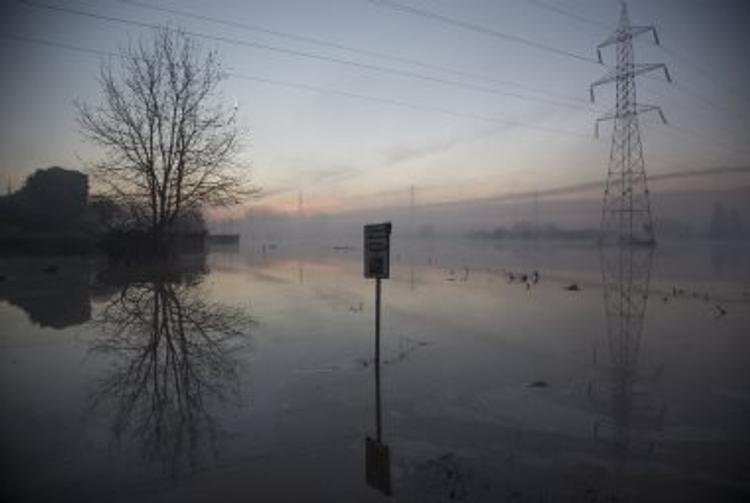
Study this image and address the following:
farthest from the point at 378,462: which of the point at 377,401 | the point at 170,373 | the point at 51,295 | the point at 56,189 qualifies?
the point at 56,189

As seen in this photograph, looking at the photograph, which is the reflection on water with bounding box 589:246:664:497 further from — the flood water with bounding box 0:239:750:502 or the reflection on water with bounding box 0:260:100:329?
the reflection on water with bounding box 0:260:100:329

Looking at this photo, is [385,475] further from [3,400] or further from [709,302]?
[709,302]

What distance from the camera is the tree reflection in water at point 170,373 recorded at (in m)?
6.40

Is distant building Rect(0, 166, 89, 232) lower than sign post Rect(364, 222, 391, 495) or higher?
higher

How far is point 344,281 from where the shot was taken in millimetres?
30031

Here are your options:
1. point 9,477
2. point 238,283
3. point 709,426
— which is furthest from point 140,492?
point 238,283

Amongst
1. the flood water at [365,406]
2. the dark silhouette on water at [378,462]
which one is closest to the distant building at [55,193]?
the flood water at [365,406]

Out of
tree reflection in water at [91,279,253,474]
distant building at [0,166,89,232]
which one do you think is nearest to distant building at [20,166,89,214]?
distant building at [0,166,89,232]

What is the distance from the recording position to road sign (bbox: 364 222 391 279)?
30.8ft

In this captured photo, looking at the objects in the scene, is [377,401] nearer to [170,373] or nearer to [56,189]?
[170,373]

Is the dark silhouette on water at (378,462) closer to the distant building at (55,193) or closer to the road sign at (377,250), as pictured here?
the road sign at (377,250)

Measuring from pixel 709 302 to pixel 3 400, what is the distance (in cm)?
2315

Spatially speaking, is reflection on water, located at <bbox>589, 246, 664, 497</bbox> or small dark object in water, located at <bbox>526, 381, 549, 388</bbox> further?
small dark object in water, located at <bbox>526, 381, 549, 388</bbox>

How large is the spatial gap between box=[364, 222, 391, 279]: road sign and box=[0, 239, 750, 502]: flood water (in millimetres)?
1780
